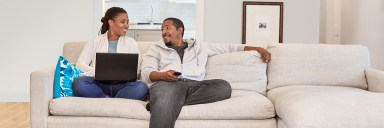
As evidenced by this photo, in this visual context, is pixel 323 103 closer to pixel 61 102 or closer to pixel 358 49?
pixel 358 49

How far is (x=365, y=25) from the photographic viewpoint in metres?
6.12

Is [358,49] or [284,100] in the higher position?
[358,49]

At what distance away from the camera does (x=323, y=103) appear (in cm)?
270

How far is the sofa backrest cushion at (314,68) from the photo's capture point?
3521 millimetres

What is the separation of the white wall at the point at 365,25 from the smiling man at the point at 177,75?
101 inches

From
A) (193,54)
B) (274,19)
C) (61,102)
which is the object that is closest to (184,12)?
(274,19)

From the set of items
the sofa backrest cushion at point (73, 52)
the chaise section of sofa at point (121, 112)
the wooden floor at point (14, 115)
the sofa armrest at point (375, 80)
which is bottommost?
the wooden floor at point (14, 115)

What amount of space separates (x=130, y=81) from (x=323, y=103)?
125 cm

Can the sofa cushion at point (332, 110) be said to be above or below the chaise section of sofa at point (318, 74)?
below

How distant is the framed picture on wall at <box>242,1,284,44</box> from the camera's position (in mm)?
5578

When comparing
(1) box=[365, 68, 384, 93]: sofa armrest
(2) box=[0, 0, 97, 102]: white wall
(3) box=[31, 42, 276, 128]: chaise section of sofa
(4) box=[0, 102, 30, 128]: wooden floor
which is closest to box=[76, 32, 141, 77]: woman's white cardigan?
(3) box=[31, 42, 276, 128]: chaise section of sofa

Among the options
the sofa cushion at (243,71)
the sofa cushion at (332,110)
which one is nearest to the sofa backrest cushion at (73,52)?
the sofa cushion at (243,71)

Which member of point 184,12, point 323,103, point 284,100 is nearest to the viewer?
point 323,103

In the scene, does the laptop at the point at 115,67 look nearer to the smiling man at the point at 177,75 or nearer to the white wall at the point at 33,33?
the smiling man at the point at 177,75
